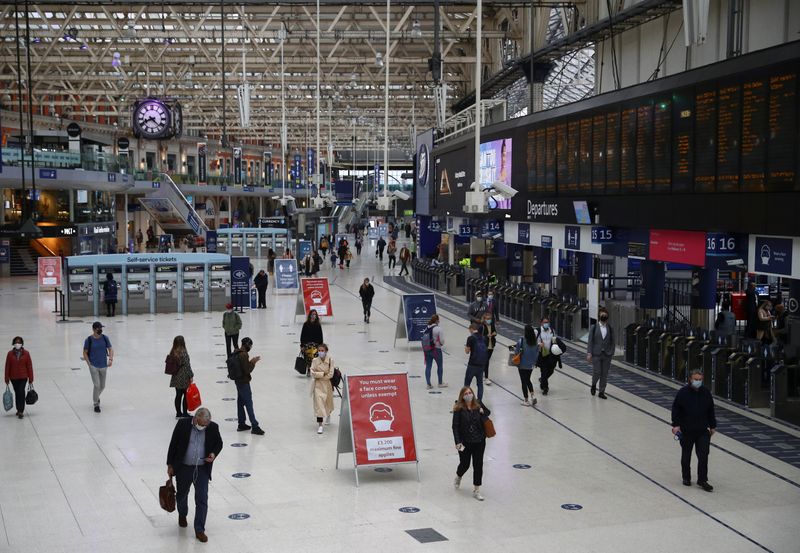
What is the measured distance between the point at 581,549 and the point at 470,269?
26380mm

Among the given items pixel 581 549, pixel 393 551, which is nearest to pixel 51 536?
pixel 393 551

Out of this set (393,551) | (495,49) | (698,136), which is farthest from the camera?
(495,49)

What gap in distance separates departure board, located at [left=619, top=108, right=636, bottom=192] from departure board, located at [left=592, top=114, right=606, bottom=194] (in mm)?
874

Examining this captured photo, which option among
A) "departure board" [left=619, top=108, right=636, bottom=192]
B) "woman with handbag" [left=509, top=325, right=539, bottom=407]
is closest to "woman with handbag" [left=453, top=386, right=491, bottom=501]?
"woman with handbag" [left=509, top=325, right=539, bottom=407]

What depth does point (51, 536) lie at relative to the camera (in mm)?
9156

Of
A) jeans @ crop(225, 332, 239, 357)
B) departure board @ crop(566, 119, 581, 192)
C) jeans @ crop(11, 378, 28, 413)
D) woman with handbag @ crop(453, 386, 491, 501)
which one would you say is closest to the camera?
woman with handbag @ crop(453, 386, 491, 501)

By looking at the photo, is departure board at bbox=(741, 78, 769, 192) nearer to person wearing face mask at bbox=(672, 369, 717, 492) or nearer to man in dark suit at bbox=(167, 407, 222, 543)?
person wearing face mask at bbox=(672, 369, 717, 492)

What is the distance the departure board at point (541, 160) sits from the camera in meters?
23.0

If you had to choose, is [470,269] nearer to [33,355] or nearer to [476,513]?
[33,355]

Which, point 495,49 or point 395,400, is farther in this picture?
point 495,49

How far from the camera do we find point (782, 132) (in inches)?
516

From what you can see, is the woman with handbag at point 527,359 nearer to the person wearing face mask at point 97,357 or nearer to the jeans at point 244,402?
the jeans at point 244,402

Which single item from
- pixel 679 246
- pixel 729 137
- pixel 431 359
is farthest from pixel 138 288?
pixel 729 137

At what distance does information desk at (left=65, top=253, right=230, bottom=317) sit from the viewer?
2834cm
